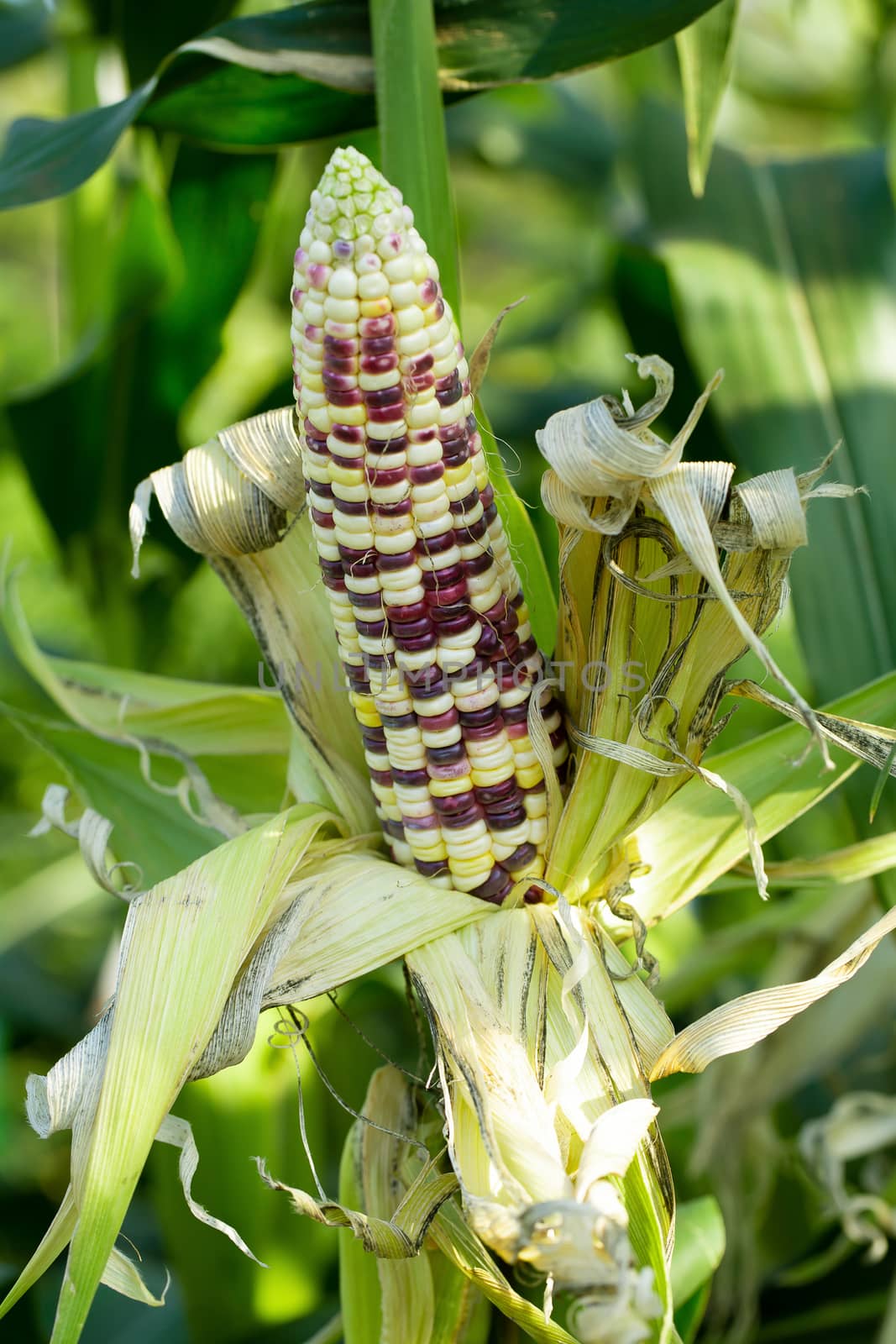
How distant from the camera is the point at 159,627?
4.32 feet

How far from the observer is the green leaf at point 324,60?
747 mm

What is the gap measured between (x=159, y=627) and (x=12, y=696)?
445 mm

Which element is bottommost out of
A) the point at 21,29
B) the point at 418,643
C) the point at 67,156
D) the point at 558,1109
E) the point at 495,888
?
the point at 558,1109

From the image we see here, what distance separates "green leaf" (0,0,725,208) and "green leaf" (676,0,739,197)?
0.08 metres

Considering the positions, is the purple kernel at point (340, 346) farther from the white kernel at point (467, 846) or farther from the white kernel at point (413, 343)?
the white kernel at point (467, 846)

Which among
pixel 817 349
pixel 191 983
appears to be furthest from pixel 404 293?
pixel 817 349

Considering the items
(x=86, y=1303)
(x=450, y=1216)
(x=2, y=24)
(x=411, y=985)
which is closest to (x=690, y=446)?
(x=411, y=985)

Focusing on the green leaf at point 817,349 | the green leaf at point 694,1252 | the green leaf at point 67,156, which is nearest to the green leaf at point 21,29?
the green leaf at point 67,156

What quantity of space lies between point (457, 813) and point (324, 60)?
54 cm

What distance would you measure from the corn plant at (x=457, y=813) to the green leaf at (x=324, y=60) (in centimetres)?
32

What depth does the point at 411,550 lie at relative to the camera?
52cm

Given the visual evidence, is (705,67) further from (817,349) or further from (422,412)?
(422,412)

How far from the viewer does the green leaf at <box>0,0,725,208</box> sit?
29.4 inches

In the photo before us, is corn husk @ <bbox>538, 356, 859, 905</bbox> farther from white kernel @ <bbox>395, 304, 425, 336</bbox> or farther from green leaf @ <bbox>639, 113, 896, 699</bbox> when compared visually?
green leaf @ <bbox>639, 113, 896, 699</bbox>
